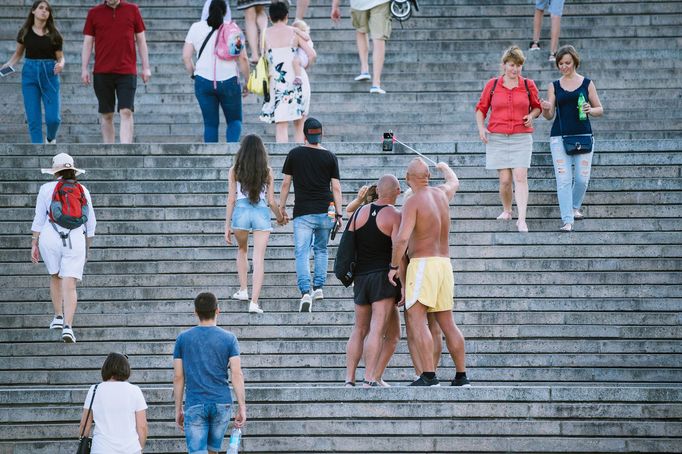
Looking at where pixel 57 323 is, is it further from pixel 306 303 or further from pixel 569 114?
pixel 569 114

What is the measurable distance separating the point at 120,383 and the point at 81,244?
3552 mm

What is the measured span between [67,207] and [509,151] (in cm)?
459

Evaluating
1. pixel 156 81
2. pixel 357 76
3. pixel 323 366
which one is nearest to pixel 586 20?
pixel 357 76

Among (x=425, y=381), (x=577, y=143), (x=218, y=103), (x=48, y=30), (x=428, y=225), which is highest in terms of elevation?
(x=48, y=30)

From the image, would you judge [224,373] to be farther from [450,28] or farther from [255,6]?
[450,28]

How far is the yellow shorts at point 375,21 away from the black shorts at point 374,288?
6721mm

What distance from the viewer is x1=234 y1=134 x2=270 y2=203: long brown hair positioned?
13.4 meters

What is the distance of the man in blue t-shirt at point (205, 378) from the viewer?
10211 mm

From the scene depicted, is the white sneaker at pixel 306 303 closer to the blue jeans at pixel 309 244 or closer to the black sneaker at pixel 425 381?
the blue jeans at pixel 309 244

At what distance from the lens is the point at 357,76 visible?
1883 cm

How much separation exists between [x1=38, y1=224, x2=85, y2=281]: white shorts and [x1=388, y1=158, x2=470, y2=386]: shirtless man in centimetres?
321

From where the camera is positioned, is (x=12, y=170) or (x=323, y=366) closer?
(x=323, y=366)

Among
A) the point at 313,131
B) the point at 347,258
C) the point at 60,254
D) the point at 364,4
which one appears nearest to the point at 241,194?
the point at 313,131

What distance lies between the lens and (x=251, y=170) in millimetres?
13383
